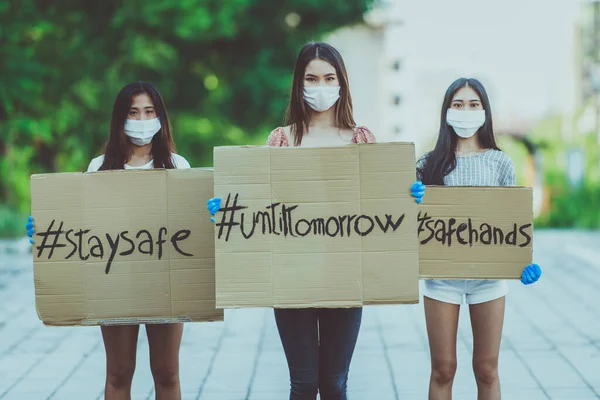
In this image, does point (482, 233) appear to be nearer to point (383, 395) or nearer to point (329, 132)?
point (329, 132)

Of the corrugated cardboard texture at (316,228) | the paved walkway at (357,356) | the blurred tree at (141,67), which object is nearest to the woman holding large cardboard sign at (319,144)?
the corrugated cardboard texture at (316,228)

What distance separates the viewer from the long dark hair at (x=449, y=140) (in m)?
4.16

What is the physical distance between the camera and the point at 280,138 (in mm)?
3957

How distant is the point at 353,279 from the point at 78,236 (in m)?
1.15

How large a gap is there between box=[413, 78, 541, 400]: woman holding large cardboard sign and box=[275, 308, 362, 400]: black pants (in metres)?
0.42

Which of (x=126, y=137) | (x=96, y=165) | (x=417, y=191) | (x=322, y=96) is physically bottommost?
(x=417, y=191)

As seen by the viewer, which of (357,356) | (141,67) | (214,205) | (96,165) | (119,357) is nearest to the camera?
(214,205)

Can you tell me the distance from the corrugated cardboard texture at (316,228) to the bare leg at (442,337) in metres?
0.46

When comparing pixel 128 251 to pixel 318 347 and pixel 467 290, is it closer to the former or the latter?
pixel 318 347

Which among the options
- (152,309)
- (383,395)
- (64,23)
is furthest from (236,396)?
(64,23)

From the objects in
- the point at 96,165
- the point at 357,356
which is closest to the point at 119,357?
the point at 96,165

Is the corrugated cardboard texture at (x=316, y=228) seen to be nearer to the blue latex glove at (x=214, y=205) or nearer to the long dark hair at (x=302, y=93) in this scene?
the blue latex glove at (x=214, y=205)

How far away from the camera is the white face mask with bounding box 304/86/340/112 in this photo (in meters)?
3.89

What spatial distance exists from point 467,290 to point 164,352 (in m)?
1.33
